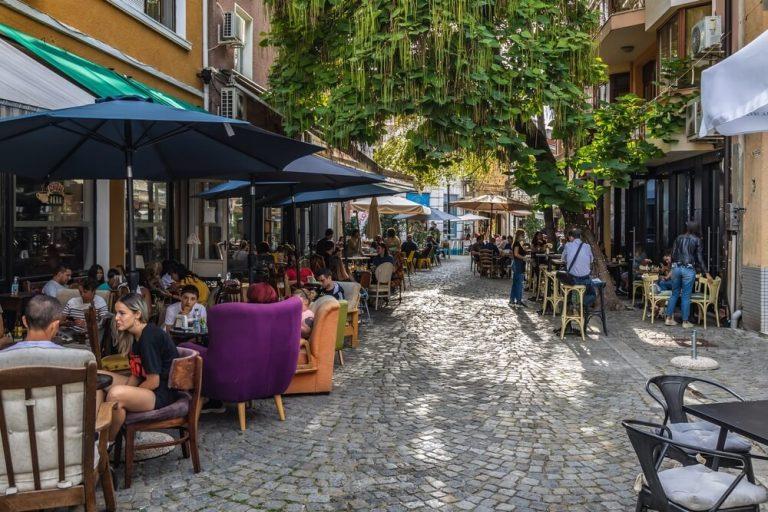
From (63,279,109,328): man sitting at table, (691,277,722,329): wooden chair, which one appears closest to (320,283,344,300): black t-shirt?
(63,279,109,328): man sitting at table

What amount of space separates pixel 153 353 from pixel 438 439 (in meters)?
2.39

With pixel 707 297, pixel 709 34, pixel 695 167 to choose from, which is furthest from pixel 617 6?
pixel 707 297

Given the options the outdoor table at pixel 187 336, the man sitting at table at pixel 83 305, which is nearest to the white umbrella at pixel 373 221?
the man sitting at table at pixel 83 305

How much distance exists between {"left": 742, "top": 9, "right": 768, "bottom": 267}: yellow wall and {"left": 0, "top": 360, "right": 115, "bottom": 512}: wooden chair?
1017cm

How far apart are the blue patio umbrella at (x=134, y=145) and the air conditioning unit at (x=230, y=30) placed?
5613 mm

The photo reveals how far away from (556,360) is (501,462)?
400 cm

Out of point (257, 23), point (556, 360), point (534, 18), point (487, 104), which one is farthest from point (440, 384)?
point (257, 23)

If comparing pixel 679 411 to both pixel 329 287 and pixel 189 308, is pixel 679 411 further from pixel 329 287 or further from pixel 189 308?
pixel 329 287

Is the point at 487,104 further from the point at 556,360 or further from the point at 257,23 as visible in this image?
the point at 257,23

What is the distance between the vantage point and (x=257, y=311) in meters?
5.50

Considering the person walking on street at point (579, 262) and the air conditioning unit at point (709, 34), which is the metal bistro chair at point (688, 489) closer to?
the person walking on street at point (579, 262)

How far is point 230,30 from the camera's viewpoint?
13.6m

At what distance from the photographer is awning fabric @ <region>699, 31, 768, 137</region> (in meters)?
3.72

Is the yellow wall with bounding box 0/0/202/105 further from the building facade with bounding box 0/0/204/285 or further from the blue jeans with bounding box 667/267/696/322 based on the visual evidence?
the blue jeans with bounding box 667/267/696/322
